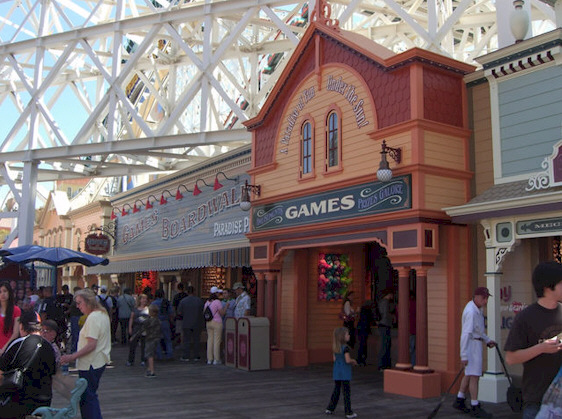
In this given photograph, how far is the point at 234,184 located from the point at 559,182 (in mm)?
10444

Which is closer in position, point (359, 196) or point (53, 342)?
point (53, 342)

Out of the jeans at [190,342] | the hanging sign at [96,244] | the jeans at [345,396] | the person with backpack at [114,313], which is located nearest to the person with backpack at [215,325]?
the jeans at [190,342]

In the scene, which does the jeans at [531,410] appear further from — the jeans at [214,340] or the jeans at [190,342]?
the jeans at [190,342]

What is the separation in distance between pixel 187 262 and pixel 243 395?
30.7 ft

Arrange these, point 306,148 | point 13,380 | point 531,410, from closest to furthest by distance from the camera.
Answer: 1. point 531,410
2. point 13,380
3. point 306,148

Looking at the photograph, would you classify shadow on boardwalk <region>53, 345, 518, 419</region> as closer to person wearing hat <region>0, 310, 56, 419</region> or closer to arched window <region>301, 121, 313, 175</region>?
person wearing hat <region>0, 310, 56, 419</region>

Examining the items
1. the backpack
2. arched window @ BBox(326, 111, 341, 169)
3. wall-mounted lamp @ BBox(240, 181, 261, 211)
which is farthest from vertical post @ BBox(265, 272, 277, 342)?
arched window @ BBox(326, 111, 341, 169)

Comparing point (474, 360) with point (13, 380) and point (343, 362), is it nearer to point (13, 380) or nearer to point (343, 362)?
point (343, 362)

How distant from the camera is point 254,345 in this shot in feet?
43.5

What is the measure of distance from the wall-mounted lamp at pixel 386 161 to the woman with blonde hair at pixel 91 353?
527 cm

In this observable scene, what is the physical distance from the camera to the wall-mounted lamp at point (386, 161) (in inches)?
406

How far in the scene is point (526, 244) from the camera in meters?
10.2

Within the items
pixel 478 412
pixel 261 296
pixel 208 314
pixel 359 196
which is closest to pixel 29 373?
pixel 478 412

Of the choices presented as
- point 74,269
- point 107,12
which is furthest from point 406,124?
point 74,269
